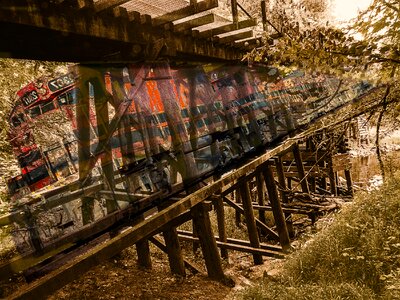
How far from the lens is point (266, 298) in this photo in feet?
14.0

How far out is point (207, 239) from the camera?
5328 millimetres

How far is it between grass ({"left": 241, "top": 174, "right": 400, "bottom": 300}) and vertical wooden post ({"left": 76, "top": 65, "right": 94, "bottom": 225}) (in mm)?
2555

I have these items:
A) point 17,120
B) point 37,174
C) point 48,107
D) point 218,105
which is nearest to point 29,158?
point 37,174

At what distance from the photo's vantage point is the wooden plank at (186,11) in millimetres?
3969

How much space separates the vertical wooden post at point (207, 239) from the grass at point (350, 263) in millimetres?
819

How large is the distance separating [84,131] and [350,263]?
14.0 feet

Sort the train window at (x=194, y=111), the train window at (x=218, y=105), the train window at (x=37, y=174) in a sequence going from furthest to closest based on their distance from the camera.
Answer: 1. the train window at (x=218, y=105)
2. the train window at (x=194, y=111)
3. the train window at (x=37, y=174)

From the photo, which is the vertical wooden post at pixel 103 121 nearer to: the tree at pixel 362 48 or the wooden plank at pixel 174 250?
the wooden plank at pixel 174 250

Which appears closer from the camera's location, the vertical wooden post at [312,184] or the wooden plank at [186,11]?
the wooden plank at [186,11]

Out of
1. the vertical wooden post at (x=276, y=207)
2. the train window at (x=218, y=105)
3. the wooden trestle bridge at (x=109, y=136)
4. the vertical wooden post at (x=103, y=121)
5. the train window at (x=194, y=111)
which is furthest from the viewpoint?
the train window at (x=218, y=105)

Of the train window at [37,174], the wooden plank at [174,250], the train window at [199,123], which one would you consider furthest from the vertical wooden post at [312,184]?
the train window at [37,174]

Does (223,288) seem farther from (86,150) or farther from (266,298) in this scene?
(86,150)

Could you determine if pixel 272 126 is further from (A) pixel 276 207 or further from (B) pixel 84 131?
(B) pixel 84 131

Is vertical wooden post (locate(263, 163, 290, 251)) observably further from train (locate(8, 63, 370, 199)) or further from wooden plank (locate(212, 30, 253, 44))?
wooden plank (locate(212, 30, 253, 44))
